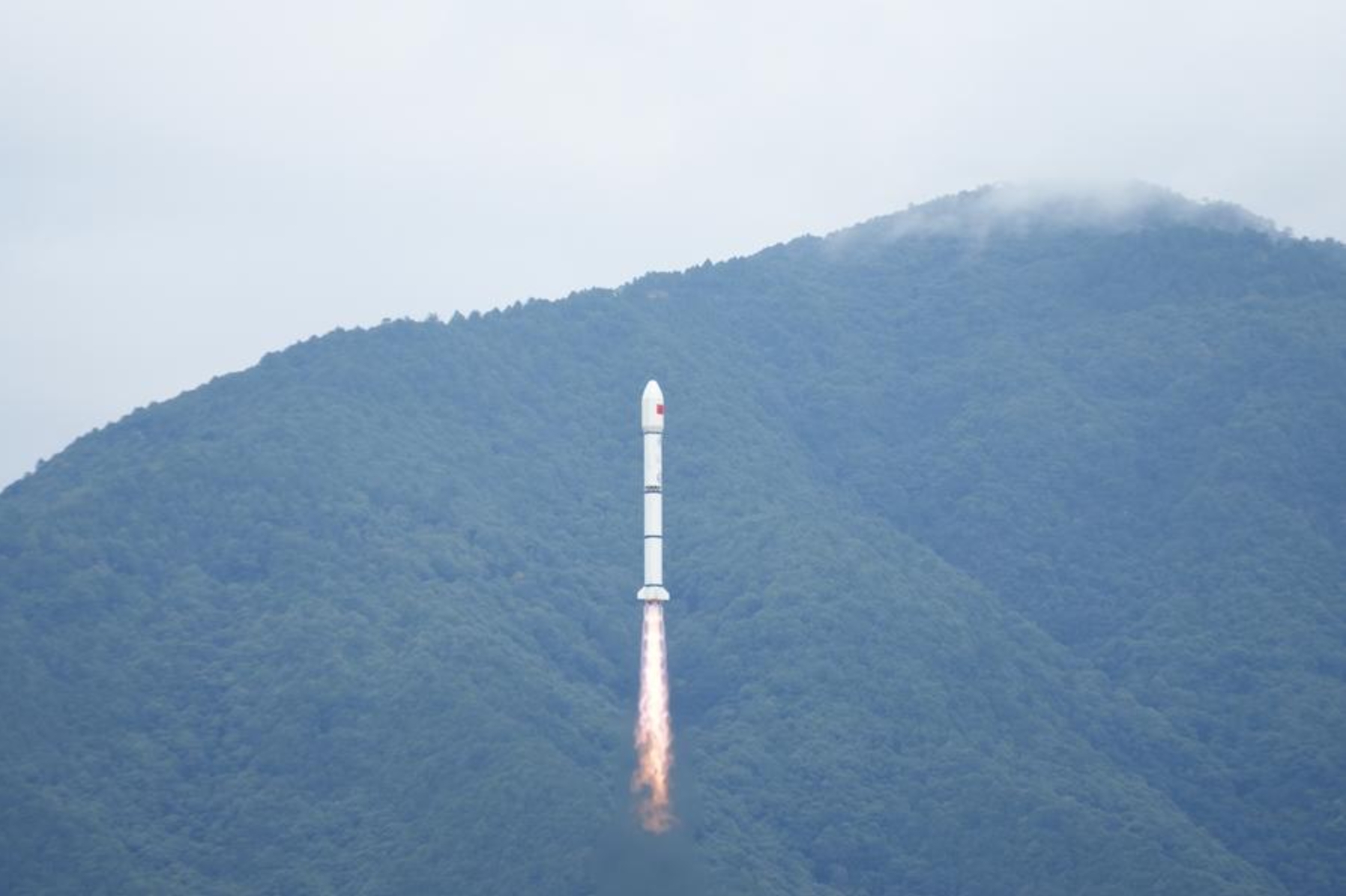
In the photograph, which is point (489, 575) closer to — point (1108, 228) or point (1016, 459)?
point (1016, 459)

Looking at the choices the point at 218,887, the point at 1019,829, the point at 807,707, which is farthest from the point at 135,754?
the point at 1019,829

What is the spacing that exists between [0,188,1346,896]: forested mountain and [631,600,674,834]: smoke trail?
1350 millimetres

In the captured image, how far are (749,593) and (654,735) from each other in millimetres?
16122

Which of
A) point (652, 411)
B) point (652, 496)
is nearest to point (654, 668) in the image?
point (652, 496)

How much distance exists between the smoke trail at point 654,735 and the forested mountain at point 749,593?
135cm

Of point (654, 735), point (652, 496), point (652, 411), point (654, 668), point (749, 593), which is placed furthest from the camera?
point (749, 593)

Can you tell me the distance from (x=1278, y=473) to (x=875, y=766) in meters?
34.8

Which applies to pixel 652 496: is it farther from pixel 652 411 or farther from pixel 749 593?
pixel 749 593

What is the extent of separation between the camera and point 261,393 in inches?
5955

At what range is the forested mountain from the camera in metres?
118

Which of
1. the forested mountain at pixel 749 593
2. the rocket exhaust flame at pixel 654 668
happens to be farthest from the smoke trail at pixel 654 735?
the forested mountain at pixel 749 593

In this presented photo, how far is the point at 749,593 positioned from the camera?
138m

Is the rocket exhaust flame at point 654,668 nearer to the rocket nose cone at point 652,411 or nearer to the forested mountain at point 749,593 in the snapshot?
the rocket nose cone at point 652,411

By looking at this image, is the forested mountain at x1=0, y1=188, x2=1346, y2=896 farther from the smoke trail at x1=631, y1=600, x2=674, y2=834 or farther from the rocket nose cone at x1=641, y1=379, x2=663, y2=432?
the rocket nose cone at x1=641, y1=379, x2=663, y2=432
